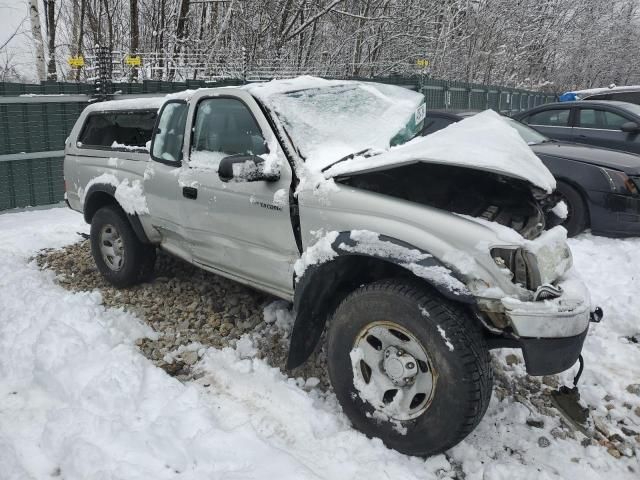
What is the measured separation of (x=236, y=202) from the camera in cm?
349

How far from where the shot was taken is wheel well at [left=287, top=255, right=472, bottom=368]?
294 cm

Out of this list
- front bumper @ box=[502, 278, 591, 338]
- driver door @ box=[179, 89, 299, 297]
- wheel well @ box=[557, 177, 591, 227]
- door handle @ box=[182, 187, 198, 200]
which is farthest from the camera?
wheel well @ box=[557, 177, 591, 227]

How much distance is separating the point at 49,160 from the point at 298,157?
6.21 meters

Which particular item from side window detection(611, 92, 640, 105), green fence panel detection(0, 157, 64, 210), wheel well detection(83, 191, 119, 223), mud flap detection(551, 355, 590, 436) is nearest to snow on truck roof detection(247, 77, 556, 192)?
mud flap detection(551, 355, 590, 436)

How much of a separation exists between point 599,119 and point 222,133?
7.05m

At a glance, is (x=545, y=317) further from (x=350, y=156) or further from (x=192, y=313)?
(x=192, y=313)

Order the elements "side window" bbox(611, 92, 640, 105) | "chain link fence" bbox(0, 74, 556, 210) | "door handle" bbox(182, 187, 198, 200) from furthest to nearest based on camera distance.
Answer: "side window" bbox(611, 92, 640, 105) → "chain link fence" bbox(0, 74, 556, 210) → "door handle" bbox(182, 187, 198, 200)

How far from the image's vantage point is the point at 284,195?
10.4ft

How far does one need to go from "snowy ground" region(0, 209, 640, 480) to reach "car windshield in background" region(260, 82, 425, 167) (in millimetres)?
1496

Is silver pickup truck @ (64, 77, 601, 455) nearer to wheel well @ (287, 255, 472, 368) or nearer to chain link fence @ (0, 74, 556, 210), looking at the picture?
wheel well @ (287, 255, 472, 368)

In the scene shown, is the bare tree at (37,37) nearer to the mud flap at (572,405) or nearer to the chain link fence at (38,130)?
the chain link fence at (38,130)

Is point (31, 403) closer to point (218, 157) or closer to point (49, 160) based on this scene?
point (218, 157)

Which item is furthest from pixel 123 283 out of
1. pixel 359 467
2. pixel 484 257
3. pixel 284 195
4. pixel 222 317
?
pixel 484 257

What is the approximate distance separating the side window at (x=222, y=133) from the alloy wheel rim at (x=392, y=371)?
140 centimetres
